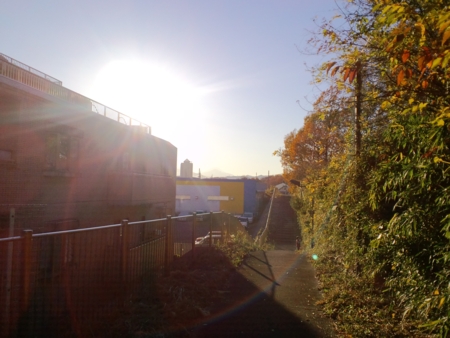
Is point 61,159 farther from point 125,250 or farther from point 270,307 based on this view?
point 270,307

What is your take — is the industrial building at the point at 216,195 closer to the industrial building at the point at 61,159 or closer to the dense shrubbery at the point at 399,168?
the industrial building at the point at 61,159

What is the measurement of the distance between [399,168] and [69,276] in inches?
155

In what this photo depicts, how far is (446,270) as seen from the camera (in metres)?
3.68

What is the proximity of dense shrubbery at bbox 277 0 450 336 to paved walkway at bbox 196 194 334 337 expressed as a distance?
17.1 inches

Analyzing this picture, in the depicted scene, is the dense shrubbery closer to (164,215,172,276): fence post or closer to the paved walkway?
the paved walkway

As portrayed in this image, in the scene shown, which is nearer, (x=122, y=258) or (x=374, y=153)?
(x=122, y=258)

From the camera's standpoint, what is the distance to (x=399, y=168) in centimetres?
496

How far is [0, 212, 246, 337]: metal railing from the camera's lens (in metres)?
4.11

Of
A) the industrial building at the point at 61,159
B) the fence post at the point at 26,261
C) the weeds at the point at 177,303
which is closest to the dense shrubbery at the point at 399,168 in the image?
the weeds at the point at 177,303

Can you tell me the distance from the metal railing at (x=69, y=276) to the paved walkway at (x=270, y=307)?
129 cm

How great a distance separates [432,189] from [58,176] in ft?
42.1

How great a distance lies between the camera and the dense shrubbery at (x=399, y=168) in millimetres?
3604

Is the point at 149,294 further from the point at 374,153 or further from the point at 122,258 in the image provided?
the point at 374,153

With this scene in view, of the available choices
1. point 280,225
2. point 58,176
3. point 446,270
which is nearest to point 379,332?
point 446,270
